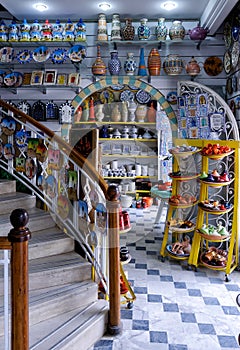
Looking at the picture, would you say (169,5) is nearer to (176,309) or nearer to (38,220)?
(38,220)

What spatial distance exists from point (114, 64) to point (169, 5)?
1157 millimetres

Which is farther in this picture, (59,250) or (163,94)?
(163,94)

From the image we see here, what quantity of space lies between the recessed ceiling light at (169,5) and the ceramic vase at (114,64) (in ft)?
3.25

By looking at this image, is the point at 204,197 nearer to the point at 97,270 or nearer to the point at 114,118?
the point at 97,270

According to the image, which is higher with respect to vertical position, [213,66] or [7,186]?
[213,66]

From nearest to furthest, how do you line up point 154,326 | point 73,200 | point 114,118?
point 154,326 < point 73,200 < point 114,118

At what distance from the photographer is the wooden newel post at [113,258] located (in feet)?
9.02

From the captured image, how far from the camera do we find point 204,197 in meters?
4.05

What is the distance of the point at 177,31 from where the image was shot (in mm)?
5516

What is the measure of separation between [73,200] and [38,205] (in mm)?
863

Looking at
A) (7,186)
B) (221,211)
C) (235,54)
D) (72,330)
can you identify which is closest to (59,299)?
(72,330)

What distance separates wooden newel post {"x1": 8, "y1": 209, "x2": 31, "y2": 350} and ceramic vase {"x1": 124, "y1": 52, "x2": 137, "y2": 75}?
443cm

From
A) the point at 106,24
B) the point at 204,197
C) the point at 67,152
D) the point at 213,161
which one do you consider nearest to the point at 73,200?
the point at 67,152

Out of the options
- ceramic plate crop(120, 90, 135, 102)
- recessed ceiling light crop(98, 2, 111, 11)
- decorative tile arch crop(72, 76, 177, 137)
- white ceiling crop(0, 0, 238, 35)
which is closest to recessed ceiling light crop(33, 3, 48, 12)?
white ceiling crop(0, 0, 238, 35)
